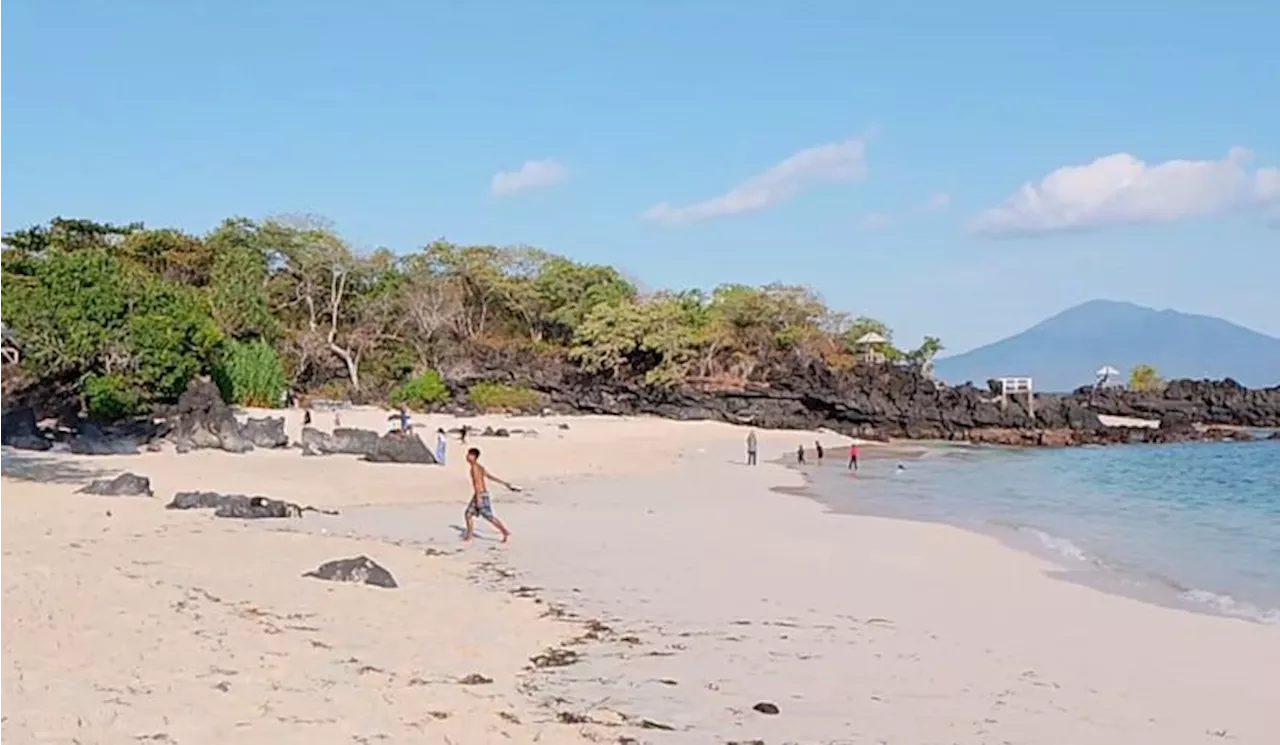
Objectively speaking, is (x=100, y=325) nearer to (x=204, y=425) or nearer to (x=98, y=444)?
(x=98, y=444)

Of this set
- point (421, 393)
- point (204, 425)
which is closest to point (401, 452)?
point (204, 425)

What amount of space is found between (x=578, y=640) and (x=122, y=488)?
1110cm

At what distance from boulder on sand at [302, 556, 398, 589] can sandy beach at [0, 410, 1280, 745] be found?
10.6 inches

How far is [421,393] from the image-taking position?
48.5 metres

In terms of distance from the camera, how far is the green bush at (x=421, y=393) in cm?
4822

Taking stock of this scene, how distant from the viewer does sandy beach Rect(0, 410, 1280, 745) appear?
651 cm

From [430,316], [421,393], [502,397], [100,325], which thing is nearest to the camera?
[100,325]

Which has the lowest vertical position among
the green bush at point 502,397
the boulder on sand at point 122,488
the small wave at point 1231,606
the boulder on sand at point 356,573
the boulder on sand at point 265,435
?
the small wave at point 1231,606

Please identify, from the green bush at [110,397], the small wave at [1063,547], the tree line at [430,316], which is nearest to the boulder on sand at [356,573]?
the small wave at [1063,547]

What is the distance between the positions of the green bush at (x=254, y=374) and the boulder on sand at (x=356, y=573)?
31247 mm

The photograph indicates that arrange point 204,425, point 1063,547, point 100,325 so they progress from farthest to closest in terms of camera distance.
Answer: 1. point 204,425
2. point 100,325
3. point 1063,547

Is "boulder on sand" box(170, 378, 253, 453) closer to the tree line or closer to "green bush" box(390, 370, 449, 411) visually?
the tree line

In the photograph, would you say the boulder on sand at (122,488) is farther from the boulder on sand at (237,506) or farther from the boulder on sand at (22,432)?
the boulder on sand at (22,432)

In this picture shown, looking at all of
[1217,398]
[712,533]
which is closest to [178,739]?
[712,533]
